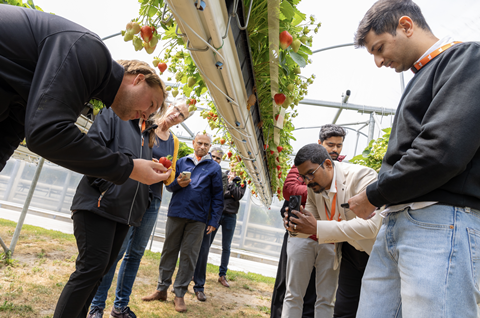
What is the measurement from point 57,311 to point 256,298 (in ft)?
10.4

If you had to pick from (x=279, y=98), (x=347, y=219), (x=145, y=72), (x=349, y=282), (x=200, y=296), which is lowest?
(x=200, y=296)

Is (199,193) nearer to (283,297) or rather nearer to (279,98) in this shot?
(283,297)

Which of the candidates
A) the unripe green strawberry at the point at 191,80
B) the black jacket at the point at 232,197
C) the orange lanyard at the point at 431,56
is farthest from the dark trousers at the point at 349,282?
the black jacket at the point at 232,197

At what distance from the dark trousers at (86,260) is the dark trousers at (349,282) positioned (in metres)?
1.66

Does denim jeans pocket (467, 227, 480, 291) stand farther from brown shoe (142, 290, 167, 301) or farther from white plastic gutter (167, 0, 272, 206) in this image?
brown shoe (142, 290, 167, 301)

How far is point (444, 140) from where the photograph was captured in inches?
33.9

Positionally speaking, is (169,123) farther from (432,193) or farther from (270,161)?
(432,193)

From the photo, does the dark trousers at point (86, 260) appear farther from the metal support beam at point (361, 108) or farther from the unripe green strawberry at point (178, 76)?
the metal support beam at point (361, 108)

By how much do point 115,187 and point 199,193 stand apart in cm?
169

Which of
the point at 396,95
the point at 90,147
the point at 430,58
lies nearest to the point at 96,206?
the point at 90,147

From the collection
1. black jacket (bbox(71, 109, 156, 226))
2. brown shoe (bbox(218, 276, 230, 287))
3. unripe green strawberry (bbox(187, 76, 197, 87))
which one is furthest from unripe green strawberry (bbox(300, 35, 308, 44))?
brown shoe (bbox(218, 276, 230, 287))

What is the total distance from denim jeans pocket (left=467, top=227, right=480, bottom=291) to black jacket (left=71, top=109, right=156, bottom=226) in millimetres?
1650

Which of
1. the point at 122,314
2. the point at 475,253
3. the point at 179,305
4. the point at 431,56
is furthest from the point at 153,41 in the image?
the point at 179,305

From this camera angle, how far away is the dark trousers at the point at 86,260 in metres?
Answer: 1.55
